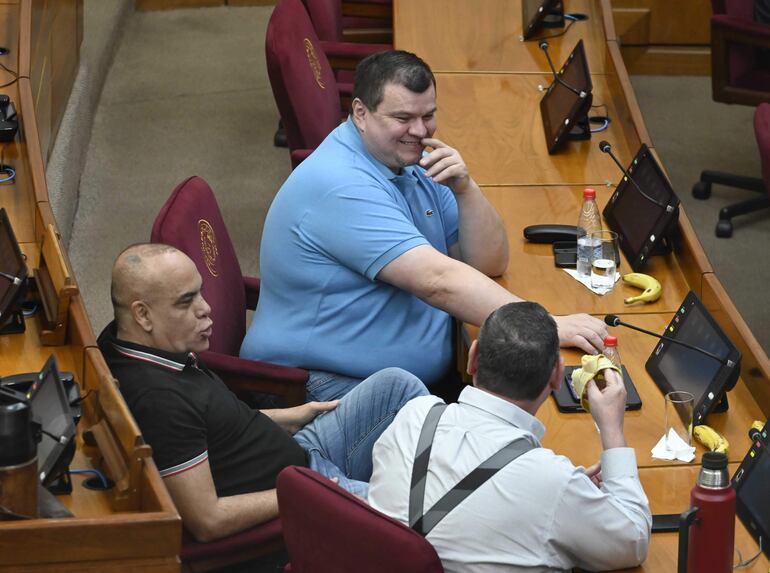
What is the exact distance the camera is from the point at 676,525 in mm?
2350

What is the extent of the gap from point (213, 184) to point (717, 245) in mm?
2131

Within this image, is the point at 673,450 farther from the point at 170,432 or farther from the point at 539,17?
the point at 539,17

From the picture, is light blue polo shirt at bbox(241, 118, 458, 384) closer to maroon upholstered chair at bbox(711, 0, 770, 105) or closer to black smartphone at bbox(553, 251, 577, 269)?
black smartphone at bbox(553, 251, 577, 269)

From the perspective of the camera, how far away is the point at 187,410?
2.47 metres

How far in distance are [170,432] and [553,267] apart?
1.31 m

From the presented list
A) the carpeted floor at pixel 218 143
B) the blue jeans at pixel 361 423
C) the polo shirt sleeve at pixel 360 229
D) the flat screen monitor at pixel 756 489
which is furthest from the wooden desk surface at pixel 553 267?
the carpeted floor at pixel 218 143

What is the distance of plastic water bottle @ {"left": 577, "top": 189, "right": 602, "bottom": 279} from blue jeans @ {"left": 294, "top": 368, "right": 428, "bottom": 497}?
0.63m

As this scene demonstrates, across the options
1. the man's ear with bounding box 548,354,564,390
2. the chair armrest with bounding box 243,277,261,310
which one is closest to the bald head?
the man's ear with bounding box 548,354,564,390

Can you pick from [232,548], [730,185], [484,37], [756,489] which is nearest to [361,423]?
[232,548]

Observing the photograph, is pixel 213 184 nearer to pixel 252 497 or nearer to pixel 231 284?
pixel 231 284

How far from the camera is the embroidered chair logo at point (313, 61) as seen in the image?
171 inches

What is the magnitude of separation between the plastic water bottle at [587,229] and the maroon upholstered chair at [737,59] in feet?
6.04

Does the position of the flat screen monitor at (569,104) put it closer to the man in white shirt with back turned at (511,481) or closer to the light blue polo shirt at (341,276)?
the light blue polo shirt at (341,276)

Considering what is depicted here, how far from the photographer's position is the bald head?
254cm
